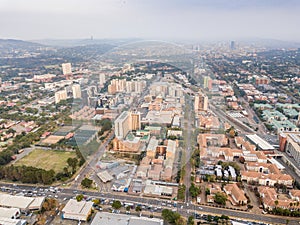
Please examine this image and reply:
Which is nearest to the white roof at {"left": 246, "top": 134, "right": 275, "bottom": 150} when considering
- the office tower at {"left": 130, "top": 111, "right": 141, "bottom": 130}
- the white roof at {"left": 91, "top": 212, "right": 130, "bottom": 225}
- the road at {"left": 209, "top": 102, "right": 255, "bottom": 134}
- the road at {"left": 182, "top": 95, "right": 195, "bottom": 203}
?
the road at {"left": 209, "top": 102, "right": 255, "bottom": 134}

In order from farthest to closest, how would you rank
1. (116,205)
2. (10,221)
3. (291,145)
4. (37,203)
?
(291,145) < (37,203) < (116,205) < (10,221)

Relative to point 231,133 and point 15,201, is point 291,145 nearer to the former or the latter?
point 231,133

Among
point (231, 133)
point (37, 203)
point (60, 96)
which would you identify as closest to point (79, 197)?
point (37, 203)

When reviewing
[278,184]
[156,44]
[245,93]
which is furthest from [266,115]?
[156,44]

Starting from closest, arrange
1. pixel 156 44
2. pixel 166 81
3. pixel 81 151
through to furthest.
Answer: pixel 156 44 → pixel 166 81 → pixel 81 151

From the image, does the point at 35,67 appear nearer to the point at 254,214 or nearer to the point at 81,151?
the point at 81,151

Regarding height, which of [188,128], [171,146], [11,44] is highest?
[11,44]

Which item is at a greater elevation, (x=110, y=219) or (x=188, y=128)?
(x=188, y=128)
